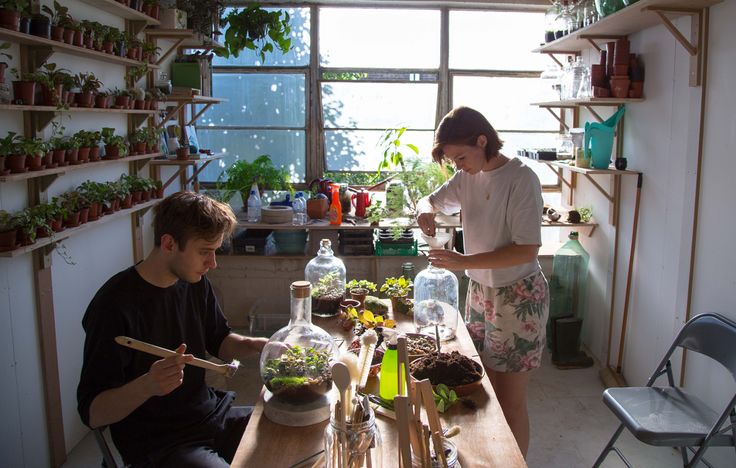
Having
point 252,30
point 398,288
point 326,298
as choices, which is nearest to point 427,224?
point 398,288

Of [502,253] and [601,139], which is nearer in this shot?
[502,253]

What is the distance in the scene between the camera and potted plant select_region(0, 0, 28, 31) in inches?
92.6

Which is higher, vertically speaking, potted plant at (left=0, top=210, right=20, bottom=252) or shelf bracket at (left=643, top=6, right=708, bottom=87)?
shelf bracket at (left=643, top=6, right=708, bottom=87)

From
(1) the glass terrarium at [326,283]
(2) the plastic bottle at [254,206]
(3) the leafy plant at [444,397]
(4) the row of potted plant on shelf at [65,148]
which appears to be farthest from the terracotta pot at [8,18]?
(2) the plastic bottle at [254,206]

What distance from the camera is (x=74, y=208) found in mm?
2924

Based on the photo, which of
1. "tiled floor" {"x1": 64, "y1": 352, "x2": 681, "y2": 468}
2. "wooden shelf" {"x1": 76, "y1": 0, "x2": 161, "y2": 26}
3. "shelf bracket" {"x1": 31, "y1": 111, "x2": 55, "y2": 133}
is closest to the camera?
"shelf bracket" {"x1": 31, "y1": 111, "x2": 55, "y2": 133}

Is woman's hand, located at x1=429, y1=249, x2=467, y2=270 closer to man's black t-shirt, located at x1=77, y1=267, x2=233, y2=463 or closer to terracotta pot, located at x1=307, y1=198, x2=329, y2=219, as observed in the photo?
man's black t-shirt, located at x1=77, y1=267, x2=233, y2=463

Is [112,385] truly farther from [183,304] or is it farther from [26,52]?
[26,52]

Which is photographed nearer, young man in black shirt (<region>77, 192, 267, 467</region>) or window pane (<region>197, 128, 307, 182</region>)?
young man in black shirt (<region>77, 192, 267, 467</region>)

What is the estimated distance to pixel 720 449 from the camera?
2.76 meters

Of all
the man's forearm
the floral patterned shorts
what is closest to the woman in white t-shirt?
the floral patterned shorts

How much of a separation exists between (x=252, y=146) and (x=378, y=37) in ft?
4.21

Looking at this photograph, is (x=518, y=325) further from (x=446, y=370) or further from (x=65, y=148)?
(x=65, y=148)

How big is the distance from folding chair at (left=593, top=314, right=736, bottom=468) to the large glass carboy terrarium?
4.33ft
